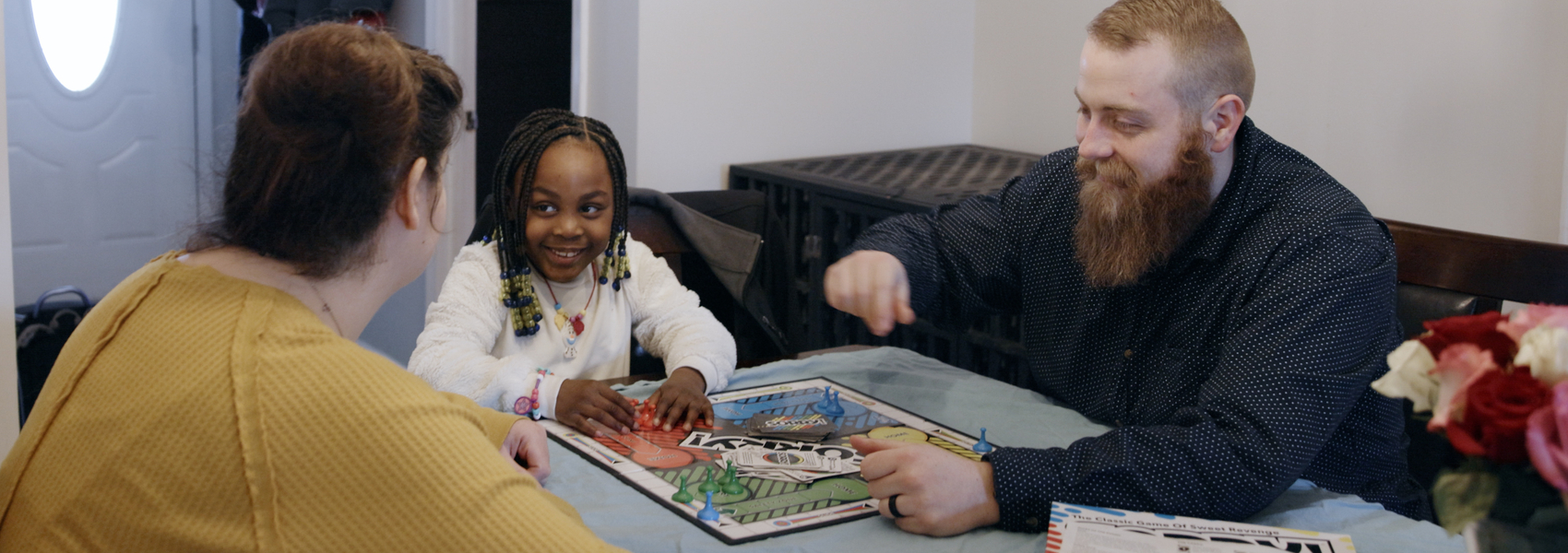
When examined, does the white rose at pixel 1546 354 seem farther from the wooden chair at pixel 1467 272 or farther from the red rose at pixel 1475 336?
the wooden chair at pixel 1467 272

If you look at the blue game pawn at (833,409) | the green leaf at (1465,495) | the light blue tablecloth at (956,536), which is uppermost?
the green leaf at (1465,495)

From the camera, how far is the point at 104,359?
936 mm

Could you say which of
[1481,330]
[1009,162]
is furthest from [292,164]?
[1009,162]

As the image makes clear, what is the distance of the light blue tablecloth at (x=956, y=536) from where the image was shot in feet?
3.84

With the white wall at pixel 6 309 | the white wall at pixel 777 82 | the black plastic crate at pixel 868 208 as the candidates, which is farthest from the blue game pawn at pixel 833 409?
the white wall at pixel 777 82

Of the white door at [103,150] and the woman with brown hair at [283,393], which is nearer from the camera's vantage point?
the woman with brown hair at [283,393]

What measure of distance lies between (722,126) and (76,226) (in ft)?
7.08

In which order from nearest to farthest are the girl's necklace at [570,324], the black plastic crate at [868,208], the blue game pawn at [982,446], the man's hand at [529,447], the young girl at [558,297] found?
the man's hand at [529,447] → the blue game pawn at [982,446] → the young girl at [558,297] → the girl's necklace at [570,324] → the black plastic crate at [868,208]

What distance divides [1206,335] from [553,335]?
1031 mm

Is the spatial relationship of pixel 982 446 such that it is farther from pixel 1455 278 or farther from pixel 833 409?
pixel 1455 278

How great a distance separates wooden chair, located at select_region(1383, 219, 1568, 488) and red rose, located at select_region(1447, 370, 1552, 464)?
3.30 ft

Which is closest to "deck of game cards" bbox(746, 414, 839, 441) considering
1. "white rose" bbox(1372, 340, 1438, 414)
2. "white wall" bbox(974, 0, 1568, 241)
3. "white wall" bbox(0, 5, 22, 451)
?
"white rose" bbox(1372, 340, 1438, 414)

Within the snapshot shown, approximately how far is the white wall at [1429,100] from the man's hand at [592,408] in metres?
1.77

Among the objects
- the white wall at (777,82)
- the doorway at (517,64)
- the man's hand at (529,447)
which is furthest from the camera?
the doorway at (517,64)
